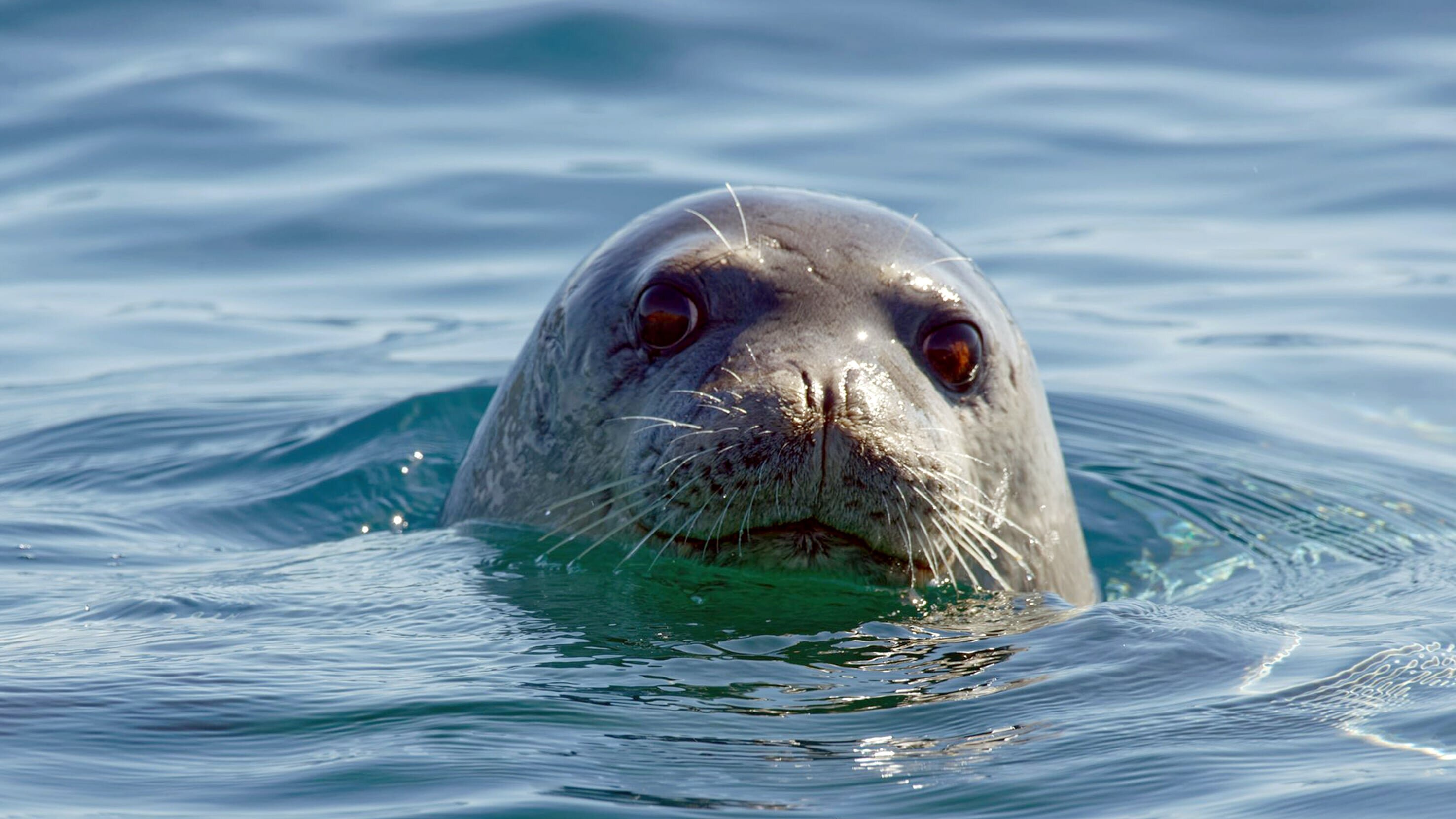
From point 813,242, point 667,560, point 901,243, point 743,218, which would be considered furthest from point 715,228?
point 667,560

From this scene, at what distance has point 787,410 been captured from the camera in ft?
13.5

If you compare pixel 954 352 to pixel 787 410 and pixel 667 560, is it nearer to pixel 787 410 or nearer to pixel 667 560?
pixel 787 410

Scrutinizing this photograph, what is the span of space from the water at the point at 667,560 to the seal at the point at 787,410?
17 cm

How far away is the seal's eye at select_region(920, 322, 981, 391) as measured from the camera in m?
4.74

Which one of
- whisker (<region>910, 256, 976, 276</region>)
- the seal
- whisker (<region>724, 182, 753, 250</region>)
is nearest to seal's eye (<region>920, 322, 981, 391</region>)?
the seal

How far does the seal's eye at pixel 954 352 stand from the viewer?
474 centimetres

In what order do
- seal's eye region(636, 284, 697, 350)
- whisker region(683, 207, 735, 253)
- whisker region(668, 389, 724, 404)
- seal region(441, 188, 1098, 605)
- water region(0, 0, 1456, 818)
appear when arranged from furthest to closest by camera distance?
whisker region(683, 207, 735, 253) < seal's eye region(636, 284, 697, 350) < whisker region(668, 389, 724, 404) < seal region(441, 188, 1098, 605) < water region(0, 0, 1456, 818)

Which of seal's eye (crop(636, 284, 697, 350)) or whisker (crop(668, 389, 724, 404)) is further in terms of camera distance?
seal's eye (crop(636, 284, 697, 350))

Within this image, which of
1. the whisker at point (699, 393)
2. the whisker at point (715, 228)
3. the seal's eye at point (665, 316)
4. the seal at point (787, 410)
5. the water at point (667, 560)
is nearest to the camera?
the water at point (667, 560)

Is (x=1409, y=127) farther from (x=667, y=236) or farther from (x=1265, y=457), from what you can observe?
(x=667, y=236)

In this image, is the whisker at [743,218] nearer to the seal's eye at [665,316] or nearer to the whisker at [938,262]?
the seal's eye at [665,316]

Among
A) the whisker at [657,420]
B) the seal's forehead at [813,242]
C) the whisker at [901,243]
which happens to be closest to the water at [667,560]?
the whisker at [657,420]

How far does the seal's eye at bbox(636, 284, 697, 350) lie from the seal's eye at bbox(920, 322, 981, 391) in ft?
1.83

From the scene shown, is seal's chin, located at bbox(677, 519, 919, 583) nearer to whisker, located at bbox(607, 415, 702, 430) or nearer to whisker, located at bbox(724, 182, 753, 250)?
whisker, located at bbox(607, 415, 702, 430)
